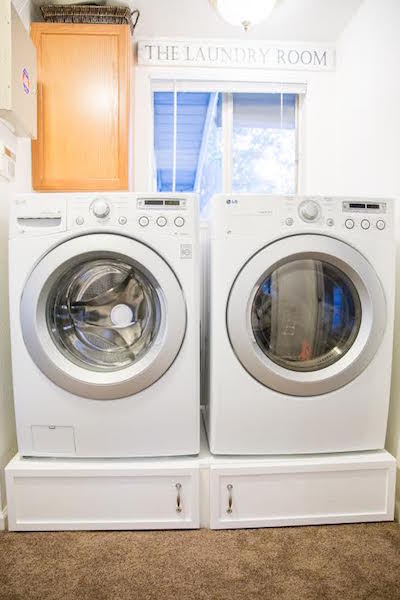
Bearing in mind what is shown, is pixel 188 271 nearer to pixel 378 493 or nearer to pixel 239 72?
pixel 378 493

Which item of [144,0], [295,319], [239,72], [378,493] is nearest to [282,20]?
[239,72]

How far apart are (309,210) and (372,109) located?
0.91m

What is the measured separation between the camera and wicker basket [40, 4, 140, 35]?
A: 1.78 metres

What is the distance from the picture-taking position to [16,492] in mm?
1205

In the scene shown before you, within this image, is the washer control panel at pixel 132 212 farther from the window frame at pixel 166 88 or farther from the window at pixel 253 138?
the window at pixel 253 138

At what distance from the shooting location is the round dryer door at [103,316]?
118cm

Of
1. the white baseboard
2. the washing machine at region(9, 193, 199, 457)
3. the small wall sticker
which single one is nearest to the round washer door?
the washing machine at region(9, 193, 199, 457)

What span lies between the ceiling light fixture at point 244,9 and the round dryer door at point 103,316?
Result: 1.33 meters

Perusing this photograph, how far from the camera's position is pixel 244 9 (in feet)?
5.62

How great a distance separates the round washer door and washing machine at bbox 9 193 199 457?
18 centimetres

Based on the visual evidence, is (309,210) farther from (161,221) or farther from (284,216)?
(161,221)

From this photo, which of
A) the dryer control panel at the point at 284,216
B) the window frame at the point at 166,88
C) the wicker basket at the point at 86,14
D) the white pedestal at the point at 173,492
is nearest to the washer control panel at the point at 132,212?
the dryer control panel at the point at 284,216

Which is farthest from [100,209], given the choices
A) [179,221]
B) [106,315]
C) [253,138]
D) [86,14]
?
[253,138]

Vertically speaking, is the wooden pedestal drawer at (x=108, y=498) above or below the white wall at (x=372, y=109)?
below
